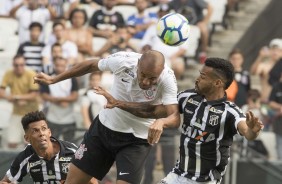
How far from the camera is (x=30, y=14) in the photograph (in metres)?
16.1

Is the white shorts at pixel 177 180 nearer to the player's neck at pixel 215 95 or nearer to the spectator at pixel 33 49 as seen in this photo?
the player's neck at pixel 215 95

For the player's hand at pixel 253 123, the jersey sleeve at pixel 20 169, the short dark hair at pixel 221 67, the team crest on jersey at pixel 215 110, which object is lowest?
the jersey sleeve at pixel 20 169

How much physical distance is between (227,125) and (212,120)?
0.48ft

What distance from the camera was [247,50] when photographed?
16.4 meters

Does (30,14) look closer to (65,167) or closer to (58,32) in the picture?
(58,32)

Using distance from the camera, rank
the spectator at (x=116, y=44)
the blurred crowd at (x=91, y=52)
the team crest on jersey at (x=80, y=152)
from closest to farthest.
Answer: the team crest on jersey at (x=80, y=152)
the blurred crowd at (x=91, y=52)
the spectator at (x=116, y=44)

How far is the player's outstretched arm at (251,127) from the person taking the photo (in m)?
8.10

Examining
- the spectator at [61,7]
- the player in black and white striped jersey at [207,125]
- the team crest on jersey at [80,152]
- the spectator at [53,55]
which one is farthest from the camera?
the spectator at [61,7]

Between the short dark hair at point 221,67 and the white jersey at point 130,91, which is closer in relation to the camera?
the short dark hair at point 221,67

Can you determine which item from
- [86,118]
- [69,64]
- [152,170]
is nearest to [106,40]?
[69,64]

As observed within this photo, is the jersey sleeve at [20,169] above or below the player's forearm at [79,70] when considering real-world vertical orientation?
below

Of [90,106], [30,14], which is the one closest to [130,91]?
[90,106]

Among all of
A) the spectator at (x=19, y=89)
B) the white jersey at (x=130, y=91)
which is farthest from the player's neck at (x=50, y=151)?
the spectator at (x=19, y=89)

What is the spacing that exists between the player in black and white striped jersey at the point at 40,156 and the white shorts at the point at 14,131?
425 cm
